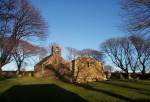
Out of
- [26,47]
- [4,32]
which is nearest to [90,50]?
[26,47]

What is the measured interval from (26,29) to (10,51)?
14.0 feet

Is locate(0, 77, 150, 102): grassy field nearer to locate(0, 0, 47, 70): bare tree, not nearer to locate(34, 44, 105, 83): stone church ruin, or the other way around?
locate(0, 0, 47, 70): bare tree

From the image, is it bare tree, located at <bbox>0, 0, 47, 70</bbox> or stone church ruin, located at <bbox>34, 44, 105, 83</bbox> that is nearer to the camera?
bare tree, located at <bbox>0, 0, 47, 70</bbox>

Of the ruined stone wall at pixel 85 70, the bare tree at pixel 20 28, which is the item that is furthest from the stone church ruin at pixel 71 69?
the bare tree at pixel 20 28

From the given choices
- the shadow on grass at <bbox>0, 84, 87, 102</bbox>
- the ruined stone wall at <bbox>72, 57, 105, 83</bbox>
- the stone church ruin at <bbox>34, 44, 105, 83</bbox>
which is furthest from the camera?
the stone church ruin at <bbox>34, 44, 105, 83</bbox>

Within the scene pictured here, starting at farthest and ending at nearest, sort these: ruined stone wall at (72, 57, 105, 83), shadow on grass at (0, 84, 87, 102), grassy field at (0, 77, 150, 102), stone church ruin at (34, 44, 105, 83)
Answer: stone church ruin at (34, 44, 105, 83), ruined stone wall at (72, 57, 105, 83), grassy field at (0, 77, 150, 102), shadow on grass at (0, 84, 87, 102)

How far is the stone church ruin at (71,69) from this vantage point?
3007 inches

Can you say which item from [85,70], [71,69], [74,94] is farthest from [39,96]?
[71,69]

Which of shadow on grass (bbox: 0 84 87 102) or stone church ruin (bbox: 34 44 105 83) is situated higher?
stone church ruin (bbox: 34 44 105 83)

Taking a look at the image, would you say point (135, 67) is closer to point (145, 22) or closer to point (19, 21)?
point (19, 21)

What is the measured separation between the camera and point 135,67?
9394 cm

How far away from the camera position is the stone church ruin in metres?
76.4

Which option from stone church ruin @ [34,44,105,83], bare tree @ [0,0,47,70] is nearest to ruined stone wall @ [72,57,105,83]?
stone church ruin @ [34,44,105,83]

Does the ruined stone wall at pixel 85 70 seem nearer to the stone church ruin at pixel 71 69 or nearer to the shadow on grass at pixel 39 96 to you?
the stone church ruin at pixel 71 69
